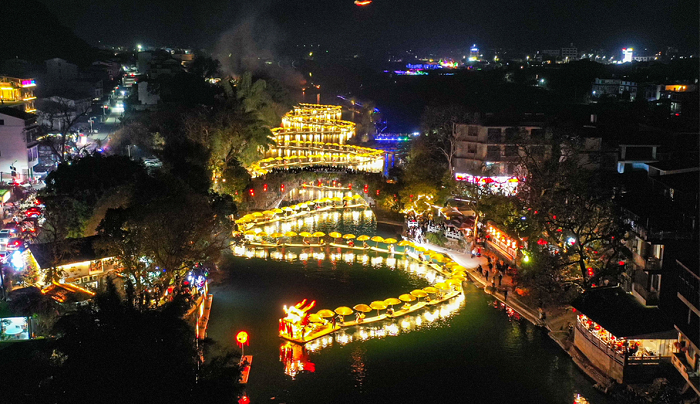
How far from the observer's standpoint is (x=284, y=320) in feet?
65.1

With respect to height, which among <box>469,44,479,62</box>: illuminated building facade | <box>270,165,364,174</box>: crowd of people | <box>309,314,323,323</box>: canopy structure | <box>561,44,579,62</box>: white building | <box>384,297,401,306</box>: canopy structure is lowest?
<box>309,314,323,323</box>: canopy structure

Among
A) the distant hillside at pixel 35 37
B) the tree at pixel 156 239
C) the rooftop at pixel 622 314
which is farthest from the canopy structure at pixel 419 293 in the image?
the distant hillside at pixel 35 37

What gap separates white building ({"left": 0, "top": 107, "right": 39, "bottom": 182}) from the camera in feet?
115

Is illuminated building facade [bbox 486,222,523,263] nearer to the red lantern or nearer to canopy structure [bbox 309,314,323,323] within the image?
canopy structure [bbox 309,314,323,323]

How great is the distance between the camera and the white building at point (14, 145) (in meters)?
35.1

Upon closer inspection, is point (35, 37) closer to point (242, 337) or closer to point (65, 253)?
point (65, 253)

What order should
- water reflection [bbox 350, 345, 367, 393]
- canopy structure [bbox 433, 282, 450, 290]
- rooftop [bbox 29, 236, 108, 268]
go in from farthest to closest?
canopy structure [bbox 433, 282, 450, 290], rooftop [bbox 29, 236, 108, 268], water reflection [bbox 350, 345, 367, 393]

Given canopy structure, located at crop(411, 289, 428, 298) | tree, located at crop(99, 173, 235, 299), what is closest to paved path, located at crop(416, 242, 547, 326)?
canopy structure, located at crop(411, 289, 428, 298)

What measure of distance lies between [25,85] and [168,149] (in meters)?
22.5

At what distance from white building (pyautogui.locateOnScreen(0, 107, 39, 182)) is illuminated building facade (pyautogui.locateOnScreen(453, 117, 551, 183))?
2580 centimetres

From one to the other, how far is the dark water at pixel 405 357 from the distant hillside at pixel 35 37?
180 feet

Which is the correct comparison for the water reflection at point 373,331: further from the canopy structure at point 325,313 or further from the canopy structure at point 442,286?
the canopy structure at point 325,313

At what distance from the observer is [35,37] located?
70500 millimetres

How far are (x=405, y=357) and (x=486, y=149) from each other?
21.4 meters
